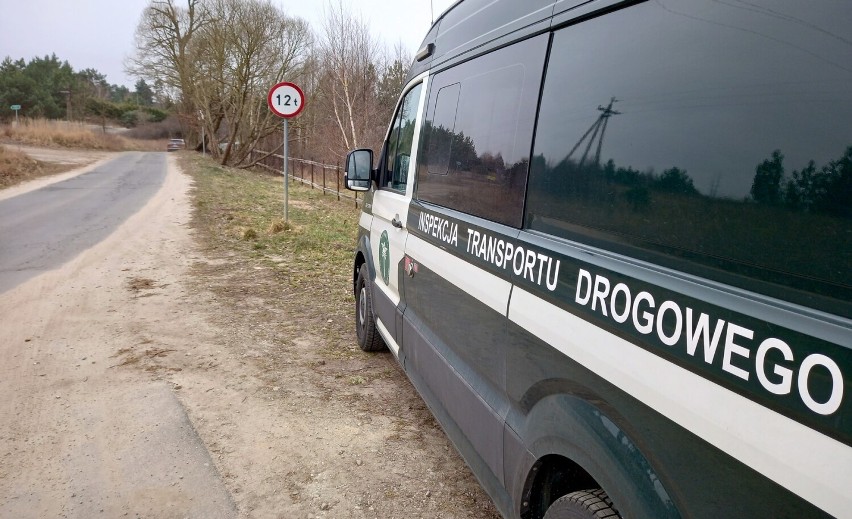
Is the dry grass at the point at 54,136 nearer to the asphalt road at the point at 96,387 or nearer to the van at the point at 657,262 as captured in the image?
the asphalt road at the point at 96,387

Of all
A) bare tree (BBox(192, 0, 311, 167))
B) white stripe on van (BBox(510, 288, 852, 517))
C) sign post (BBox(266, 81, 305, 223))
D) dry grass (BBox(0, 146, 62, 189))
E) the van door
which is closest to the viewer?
white stripe on van (BBox(510, 288, 852, 517))

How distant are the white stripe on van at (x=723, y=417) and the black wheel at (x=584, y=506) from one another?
1.21 ft

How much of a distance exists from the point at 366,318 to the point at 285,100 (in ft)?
21.4

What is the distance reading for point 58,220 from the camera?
416 inches

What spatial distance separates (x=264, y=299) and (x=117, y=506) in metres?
Answer: 3.54

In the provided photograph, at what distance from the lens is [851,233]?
3.38 feet

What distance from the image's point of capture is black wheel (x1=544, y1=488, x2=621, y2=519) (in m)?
1.58

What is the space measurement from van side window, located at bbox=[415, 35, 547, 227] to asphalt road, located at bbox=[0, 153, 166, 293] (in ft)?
17.5

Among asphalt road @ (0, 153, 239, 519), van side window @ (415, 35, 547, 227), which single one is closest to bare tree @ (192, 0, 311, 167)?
asphalt road @ (0, 153, 239, 519)

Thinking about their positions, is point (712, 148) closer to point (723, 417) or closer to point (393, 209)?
point (723, 417)

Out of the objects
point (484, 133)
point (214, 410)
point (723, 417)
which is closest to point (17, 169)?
point (214, 410)

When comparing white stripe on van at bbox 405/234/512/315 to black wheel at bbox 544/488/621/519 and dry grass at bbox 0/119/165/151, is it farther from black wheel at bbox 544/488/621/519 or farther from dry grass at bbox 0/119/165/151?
dry grass at bbox 0/119/165/151

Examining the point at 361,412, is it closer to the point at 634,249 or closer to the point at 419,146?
the point at 419,146

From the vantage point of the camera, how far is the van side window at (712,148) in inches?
42.5
